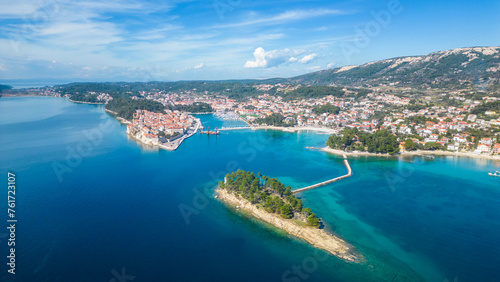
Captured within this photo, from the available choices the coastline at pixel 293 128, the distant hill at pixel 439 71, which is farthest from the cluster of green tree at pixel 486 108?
the coastline at pixel 293 128

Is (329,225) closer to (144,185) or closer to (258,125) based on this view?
(144,185)

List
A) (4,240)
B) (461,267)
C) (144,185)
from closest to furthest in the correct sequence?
(461,267) → (4,240) → (144,185)

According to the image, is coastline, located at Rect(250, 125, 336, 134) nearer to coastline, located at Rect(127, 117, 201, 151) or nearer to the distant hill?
coastline, located at Rect(127, 117, 201, 151)

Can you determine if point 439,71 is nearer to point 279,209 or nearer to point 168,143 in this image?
point 168,143

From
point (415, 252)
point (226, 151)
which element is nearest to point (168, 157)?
point (226, 151)
